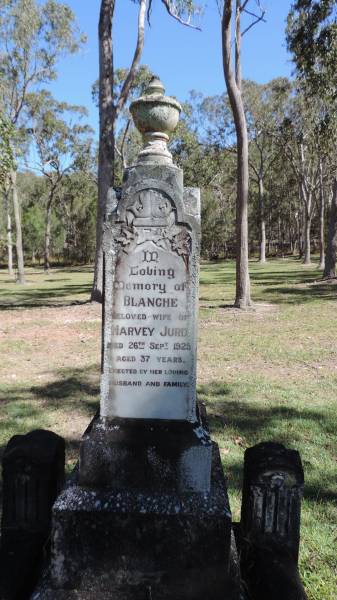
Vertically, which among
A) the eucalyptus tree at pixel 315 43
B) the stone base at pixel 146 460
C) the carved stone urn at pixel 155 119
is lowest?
the stone base at pixel 146 460

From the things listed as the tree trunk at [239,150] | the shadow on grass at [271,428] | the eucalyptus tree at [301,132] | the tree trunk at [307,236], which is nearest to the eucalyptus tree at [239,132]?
the tree trunk at [239,150]

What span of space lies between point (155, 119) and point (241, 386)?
4.59m

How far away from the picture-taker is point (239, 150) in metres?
12.6

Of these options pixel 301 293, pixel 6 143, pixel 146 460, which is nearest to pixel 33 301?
pixel 6 143

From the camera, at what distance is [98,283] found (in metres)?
14.7

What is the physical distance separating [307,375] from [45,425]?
4061 mm

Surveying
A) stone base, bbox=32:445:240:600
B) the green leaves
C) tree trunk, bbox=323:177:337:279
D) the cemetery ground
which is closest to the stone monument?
stone base, bbox=32:445:240:600

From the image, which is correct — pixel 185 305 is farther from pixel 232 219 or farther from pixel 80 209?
pixel 80 209

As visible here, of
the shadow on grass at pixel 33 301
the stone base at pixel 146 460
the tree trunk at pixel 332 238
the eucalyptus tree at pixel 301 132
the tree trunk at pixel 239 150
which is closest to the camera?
Result: the stone base at pixel 146 460

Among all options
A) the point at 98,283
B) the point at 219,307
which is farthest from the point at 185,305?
the point at 98,283

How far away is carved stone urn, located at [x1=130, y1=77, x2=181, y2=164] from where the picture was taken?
2844 millimetres

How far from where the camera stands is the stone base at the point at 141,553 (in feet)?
8.39

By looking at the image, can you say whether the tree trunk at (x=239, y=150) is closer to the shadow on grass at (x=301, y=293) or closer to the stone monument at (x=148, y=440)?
the shadow on grass at (x=301, y=293)

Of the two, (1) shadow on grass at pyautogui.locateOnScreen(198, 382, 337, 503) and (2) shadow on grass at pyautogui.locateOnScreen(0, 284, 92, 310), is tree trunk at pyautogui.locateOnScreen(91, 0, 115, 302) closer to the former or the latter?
(2) shadow on grass at pyautogui.locateOnScreen(0, 284, 92, 310)
